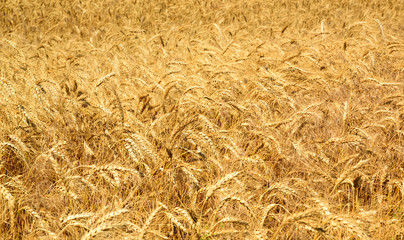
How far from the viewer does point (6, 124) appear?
2.03 meters

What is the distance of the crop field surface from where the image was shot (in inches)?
55.0

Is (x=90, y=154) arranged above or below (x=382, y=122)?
above

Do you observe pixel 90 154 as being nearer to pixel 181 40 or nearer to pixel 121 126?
pixel 121 126

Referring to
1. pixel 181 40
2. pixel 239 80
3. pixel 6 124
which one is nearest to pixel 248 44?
pixel 181 40

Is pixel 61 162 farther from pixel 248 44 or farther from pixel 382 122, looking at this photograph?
pixel 248 44

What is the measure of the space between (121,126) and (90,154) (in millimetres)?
255

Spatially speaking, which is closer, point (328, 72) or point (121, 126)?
point (121, 126)

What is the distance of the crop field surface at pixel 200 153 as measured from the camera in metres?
1.40

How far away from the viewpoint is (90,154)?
1.86 m

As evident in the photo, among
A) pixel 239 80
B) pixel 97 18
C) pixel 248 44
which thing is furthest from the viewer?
pixel 97 18

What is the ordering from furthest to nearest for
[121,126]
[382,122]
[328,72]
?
[328,72]
[382,122]
[121,126]

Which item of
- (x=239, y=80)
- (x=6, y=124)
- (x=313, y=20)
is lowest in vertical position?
(x=313, y=20)

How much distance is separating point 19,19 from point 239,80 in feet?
16.7

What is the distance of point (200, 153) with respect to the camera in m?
1.69
